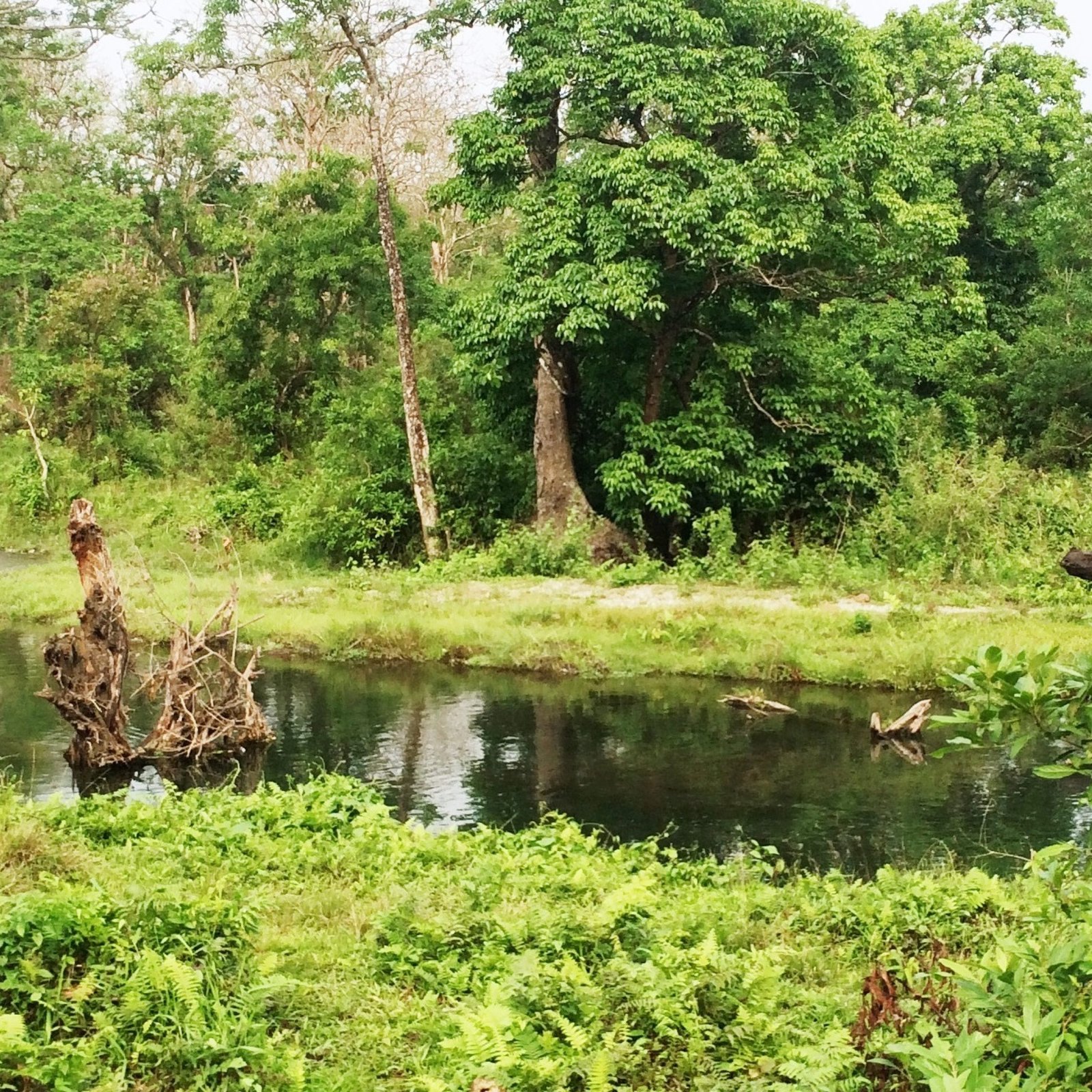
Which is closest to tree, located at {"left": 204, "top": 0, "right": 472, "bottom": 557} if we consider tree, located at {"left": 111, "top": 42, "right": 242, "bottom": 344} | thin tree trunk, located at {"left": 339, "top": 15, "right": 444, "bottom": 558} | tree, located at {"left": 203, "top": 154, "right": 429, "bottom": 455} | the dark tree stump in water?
thin tree trunk, located at {"left": 339, "top": 15, "right": 444, "bottom": 558}

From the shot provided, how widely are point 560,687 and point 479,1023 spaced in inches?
444

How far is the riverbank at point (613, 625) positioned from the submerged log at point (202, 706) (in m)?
1.55

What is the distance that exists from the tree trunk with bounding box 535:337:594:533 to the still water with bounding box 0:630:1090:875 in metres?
6.28

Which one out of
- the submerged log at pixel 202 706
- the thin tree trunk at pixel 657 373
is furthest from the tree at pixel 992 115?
the submerged log at pixel 202 706

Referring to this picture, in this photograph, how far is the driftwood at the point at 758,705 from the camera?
553 inches

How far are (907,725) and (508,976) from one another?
353 inches

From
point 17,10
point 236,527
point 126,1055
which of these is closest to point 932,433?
point 236,527

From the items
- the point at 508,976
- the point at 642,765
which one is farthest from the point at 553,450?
the point at 508,976

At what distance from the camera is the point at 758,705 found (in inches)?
555

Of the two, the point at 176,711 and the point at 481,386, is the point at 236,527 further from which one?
the point at 176,711

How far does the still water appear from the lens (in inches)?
397

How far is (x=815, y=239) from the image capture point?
21078mm

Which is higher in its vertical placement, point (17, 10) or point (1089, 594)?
point (17, 10)

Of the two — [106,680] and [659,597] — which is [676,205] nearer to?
[659,597]
